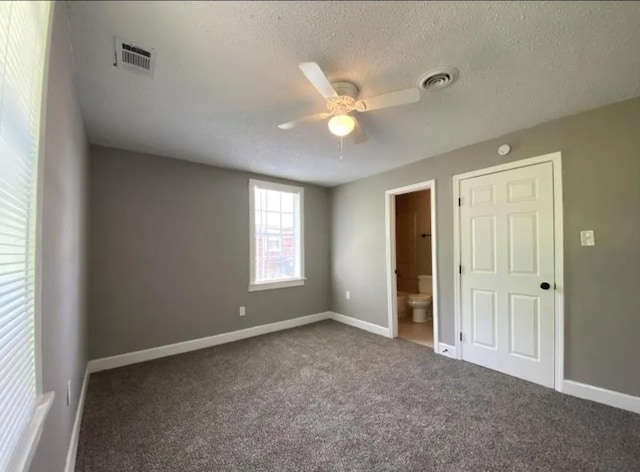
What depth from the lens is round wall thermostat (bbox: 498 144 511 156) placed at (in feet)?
9.02

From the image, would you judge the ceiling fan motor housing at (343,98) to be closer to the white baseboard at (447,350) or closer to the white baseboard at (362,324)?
the white baseboard at (447,350)

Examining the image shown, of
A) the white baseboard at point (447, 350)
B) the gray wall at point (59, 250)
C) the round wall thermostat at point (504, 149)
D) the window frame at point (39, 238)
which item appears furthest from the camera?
the white baseboard at point (447, 350)

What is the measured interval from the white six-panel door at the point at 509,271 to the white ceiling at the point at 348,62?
0.59 meters

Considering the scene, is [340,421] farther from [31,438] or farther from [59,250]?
[59,250]

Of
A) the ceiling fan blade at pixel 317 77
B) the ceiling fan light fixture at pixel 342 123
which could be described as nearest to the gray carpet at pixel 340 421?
the ceiling fan light fixture at pixel 342 123

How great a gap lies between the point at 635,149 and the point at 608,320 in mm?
1300

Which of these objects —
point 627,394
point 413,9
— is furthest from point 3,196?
point 627,394

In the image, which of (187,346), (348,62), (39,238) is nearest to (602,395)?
(348,62)

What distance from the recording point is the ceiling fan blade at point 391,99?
166 centimetres

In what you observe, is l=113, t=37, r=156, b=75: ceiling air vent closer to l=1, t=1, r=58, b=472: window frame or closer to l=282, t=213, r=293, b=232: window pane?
l=1, t=1, r=58, b=472: window frame

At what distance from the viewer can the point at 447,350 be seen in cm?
327

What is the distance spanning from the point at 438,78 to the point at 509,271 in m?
1.97

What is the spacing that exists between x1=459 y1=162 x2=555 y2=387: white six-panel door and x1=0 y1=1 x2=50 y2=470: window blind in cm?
330

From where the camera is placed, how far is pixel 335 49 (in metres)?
1.55
